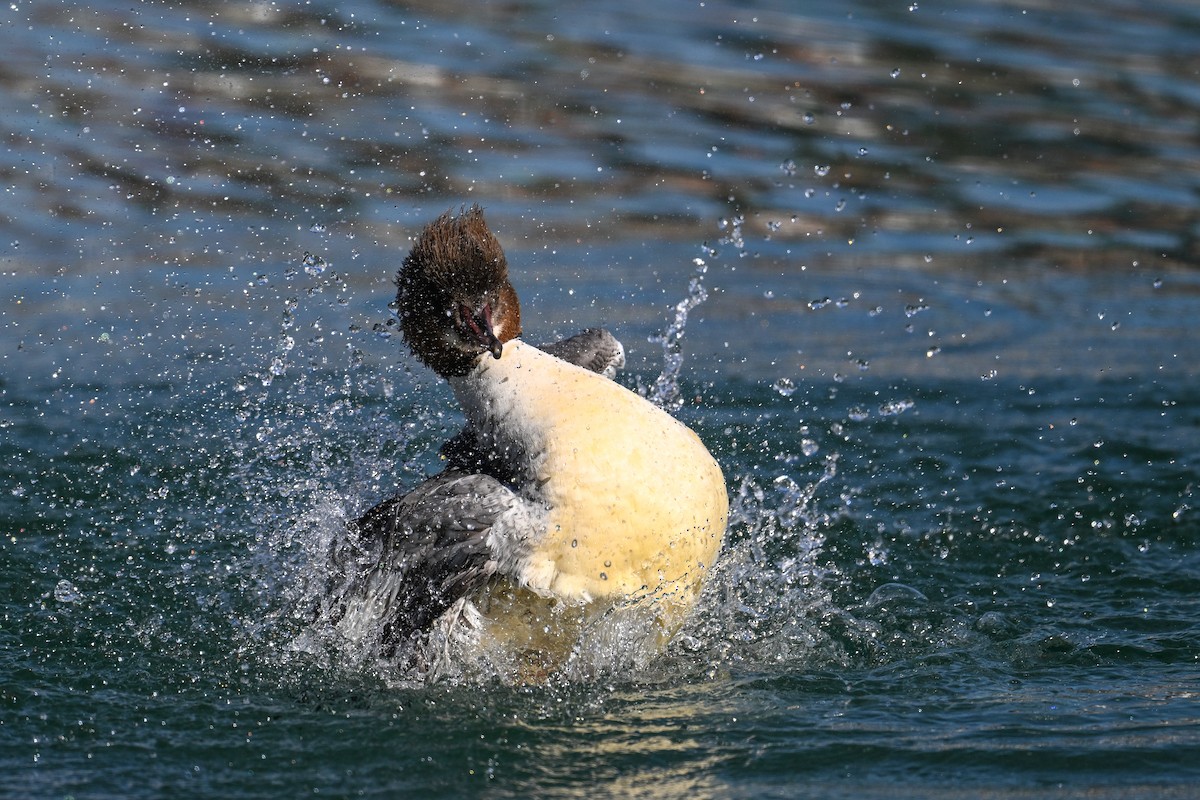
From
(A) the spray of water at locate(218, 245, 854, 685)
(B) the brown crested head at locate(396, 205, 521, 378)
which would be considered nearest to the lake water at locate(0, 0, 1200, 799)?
(A) the spray of water at locate(218, 245, 854, 685)

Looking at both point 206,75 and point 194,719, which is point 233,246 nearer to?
point 206,75

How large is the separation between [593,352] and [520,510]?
4.71 ft

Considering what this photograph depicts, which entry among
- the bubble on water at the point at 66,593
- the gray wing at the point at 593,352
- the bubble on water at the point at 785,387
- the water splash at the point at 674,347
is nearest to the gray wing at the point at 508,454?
the gray wing at the point at 593,352

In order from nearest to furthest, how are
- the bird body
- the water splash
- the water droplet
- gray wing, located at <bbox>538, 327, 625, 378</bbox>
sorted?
the bird body → gray wing, located at <bbox>538, 327, 625, 378</bbox> → the water splash → the water droplet

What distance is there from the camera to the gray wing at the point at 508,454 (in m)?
5.05

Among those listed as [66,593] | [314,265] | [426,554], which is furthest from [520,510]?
[314,265]

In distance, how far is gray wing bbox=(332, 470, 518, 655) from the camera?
4.84 meters

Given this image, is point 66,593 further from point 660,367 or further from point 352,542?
point 660,367

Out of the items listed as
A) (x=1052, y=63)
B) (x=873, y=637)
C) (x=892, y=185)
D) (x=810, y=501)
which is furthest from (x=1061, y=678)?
(x=1052, y=63)

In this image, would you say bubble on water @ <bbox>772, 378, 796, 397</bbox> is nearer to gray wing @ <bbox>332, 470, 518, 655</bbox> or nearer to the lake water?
the lake water

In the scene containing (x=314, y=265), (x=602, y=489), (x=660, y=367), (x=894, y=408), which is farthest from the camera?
(x=314, y=265)

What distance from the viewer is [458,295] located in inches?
198

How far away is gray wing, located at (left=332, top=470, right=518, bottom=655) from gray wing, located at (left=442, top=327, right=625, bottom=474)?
7 centimetres

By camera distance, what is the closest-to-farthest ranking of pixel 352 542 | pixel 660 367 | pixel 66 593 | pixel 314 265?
pixel 352 542
pixel 66 593
pixel 660 367
pixel 314 265
